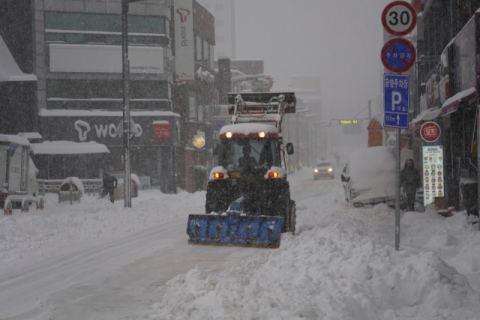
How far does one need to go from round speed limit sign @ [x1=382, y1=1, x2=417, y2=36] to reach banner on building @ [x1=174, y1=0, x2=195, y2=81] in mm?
22630

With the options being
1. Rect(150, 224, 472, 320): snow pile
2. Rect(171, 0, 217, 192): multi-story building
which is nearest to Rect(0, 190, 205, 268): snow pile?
Rect(150, 224, 472, 320): snow pile

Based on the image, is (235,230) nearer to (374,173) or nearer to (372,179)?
(372,179)

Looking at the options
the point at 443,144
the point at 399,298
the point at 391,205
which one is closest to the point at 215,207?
the point at 399,298

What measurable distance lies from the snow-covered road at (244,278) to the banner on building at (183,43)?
19.4 metres

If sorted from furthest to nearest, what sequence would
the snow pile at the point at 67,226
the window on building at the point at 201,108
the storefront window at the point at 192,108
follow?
the window on building at the point at 201,108, the storefront window at the point at 192,108, the snow pile at the point at 67,226

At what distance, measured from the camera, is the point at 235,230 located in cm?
998

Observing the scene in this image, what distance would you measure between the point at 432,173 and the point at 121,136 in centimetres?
1780

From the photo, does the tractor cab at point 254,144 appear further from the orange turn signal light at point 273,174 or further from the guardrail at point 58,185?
the guardrail at point 58,185

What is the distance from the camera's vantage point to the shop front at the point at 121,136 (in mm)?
27375

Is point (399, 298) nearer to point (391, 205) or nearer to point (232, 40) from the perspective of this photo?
point (391, 205)

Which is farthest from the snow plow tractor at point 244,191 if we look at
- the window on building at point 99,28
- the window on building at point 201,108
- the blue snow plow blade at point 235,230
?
the window on building at point 201,108

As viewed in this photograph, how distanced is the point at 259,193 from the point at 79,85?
20.2m

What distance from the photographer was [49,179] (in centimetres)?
2714

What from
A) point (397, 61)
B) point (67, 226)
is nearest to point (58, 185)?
point (67, 226)
